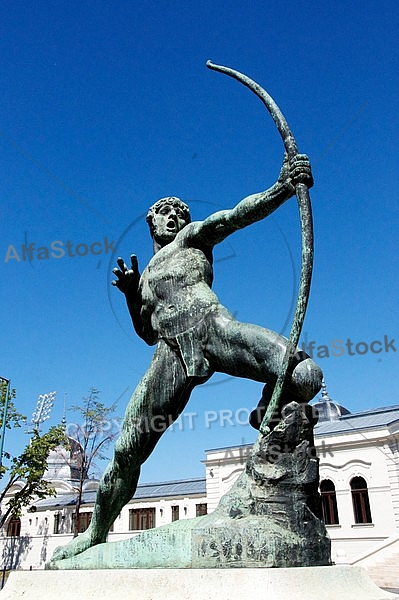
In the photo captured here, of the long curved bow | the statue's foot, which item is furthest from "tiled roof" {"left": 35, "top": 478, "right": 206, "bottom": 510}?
the long curved bow

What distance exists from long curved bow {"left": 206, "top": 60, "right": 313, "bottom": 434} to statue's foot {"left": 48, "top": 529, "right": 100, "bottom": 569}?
1.75 m

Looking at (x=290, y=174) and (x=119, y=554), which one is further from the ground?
(x=290, y=174)

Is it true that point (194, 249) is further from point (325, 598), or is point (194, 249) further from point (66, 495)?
point (66, 495)

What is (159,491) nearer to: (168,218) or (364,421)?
(364,421)

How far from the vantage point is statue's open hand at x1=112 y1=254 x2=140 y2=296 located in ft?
16.4

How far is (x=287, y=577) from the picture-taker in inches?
123

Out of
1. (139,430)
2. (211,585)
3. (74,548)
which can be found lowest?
(211,585)

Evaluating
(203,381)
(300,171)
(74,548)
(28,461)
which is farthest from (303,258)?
(28,461)

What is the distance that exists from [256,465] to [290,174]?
2.10m

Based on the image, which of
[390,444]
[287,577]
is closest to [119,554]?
[287,577]

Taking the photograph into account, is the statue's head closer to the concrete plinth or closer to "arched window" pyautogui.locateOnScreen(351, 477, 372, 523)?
the concrete plinth

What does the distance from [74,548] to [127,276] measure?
2.25m

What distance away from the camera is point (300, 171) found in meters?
4.16

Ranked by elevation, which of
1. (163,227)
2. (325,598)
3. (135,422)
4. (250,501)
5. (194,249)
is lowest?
(325,598)
